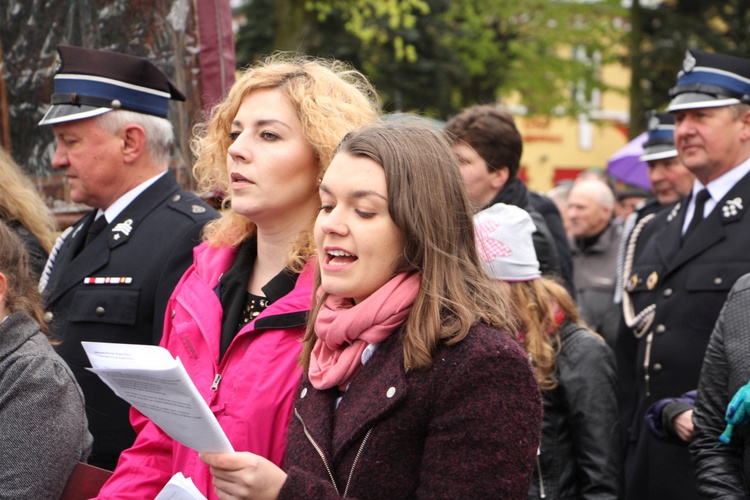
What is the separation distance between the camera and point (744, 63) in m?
4.86

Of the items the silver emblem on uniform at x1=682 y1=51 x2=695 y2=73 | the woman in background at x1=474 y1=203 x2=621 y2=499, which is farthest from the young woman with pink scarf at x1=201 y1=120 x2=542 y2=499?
the silver emblem on uniform at x1=682 y1=51 x2=695 y2=73

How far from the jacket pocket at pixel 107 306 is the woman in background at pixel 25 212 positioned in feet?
2.88

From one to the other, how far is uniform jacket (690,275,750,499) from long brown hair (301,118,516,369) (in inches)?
43.8

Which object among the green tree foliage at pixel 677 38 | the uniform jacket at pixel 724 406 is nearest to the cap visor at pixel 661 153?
the uniform jacket at pixel 724 406

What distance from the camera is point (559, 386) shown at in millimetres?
3791

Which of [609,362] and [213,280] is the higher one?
[213,280]

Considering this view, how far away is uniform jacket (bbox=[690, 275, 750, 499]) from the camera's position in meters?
3.18

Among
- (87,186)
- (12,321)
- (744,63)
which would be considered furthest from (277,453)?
(744,63)

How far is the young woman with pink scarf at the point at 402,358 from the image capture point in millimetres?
2246

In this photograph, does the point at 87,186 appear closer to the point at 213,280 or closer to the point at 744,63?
the point at 213,280

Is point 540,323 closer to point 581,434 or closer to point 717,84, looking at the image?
point 581,434

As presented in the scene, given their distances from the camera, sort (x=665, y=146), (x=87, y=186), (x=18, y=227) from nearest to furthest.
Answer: (x=87, y=186) < (x=18, y=227) < (x=665, y=146)

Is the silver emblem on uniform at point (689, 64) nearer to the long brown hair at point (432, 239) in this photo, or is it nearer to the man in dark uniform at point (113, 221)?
the man in dark uniform at point (113, 221)

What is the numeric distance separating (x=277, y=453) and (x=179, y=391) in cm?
66
